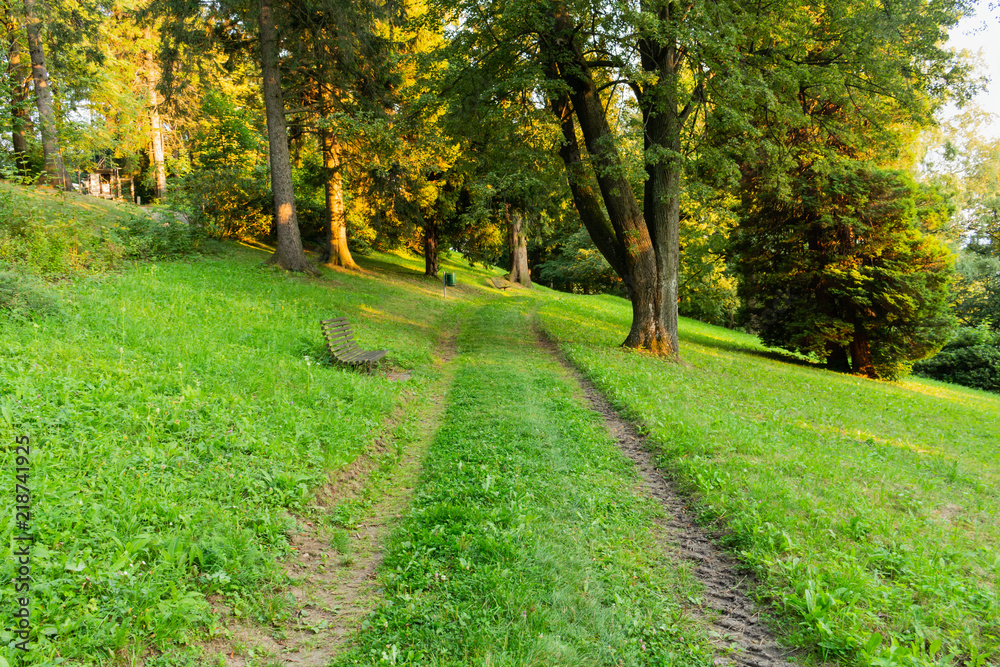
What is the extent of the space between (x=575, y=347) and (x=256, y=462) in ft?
30.5

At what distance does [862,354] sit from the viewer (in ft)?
59.4

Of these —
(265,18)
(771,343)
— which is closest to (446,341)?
(265,18)

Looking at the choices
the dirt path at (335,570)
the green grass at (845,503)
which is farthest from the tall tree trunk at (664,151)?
the dirt path at (335,570)

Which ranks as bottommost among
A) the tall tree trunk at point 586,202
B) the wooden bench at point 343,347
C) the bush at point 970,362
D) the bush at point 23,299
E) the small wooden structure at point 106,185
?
the bush at point 970,362

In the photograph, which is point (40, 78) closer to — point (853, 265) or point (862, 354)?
point (853, 265)

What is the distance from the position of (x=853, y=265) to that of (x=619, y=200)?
9.65 m

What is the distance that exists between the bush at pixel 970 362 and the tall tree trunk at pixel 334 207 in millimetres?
29249

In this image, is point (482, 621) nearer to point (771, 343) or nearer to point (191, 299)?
point (191, 299)

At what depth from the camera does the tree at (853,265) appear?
16359 mm

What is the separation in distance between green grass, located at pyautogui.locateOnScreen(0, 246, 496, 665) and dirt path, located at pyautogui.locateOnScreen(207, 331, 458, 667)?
186 mm

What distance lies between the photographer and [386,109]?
18.6 m

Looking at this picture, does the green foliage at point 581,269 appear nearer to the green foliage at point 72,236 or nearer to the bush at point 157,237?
the bush at point 157,237

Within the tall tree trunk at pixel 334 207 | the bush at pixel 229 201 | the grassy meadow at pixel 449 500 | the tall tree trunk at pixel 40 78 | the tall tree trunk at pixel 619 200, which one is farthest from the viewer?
the tall tree trunk at pixel 334 207

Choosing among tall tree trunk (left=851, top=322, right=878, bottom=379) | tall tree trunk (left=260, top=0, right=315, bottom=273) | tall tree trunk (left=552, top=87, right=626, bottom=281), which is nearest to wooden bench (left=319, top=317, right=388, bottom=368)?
tall tree trunk (left=552, top=87, right=626, bottom=281)
